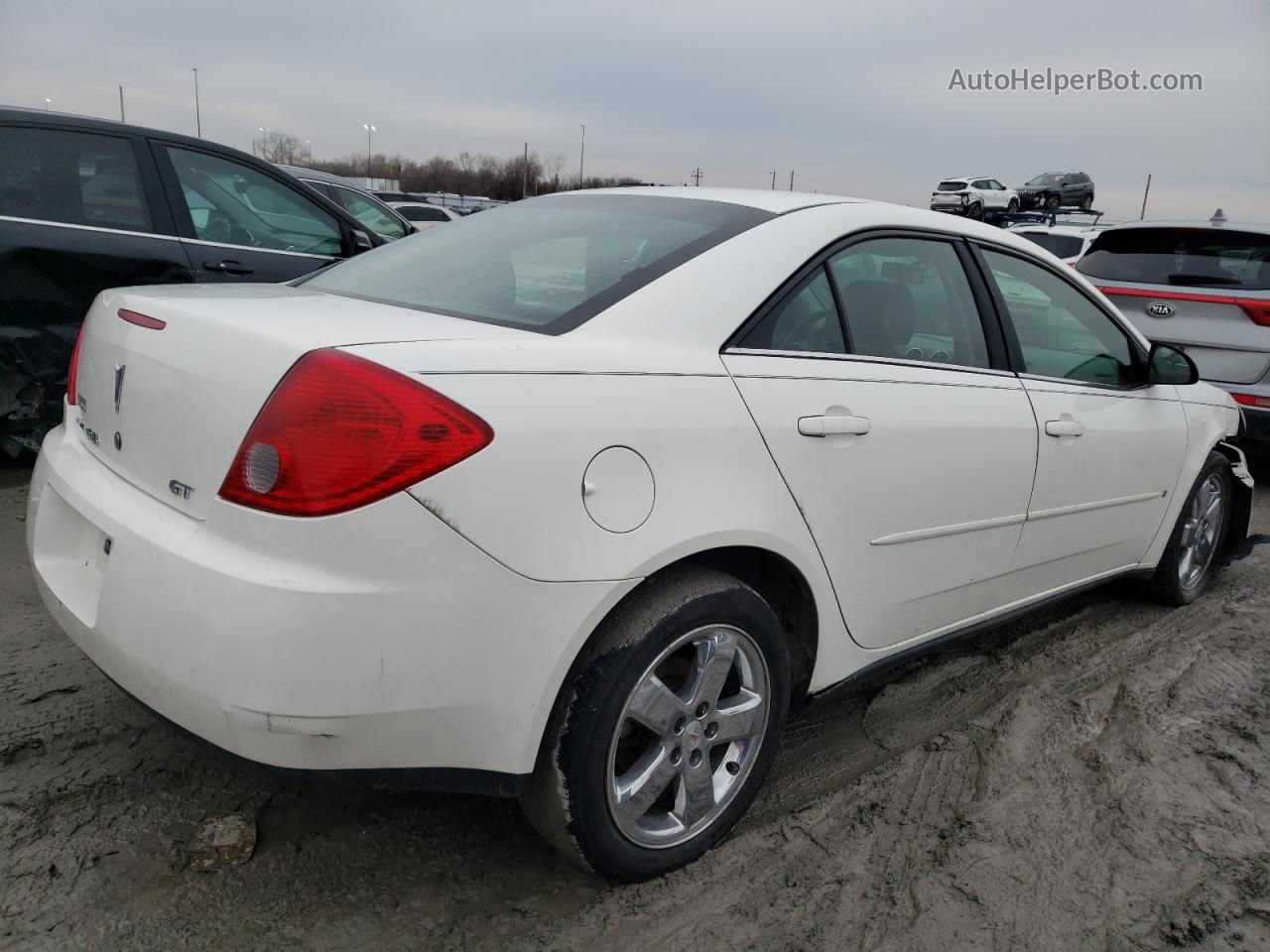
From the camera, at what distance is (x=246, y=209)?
207 inches

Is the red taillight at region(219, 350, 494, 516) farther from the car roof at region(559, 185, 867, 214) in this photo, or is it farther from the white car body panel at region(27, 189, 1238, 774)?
the car roof at region(559, 185, 867, 214)

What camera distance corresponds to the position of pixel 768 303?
2352 mm

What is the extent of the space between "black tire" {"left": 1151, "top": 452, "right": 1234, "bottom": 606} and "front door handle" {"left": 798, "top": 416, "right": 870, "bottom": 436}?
7.53ft

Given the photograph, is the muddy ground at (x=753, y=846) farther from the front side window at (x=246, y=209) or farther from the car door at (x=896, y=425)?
the front side window at (x=246, y=209)

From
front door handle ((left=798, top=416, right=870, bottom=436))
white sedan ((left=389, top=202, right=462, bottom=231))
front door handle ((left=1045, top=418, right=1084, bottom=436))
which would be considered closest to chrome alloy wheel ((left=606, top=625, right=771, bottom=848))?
front door handle ((left=798, top=416, right=870, bottom=436))

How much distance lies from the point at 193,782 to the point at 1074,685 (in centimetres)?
278

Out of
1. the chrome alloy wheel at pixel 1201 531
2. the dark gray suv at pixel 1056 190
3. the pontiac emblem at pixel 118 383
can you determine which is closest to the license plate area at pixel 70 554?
the pontiac emblem at pixel 118 383

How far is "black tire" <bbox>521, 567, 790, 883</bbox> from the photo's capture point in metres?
1.96

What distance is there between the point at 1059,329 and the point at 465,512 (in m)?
2.46

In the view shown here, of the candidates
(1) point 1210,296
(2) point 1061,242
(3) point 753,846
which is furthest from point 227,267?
(2) point 1061,242

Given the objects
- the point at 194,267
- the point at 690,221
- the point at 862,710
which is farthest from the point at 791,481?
the point at 194,267

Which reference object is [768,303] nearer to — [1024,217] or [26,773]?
[26,773]

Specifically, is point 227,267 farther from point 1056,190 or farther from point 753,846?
point 1056,190

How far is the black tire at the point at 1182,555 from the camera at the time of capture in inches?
159
